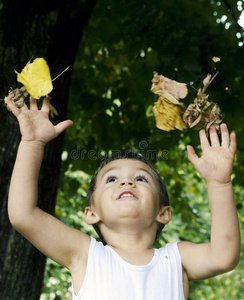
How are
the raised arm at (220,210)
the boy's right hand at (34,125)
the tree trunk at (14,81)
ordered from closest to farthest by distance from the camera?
the raised arm at (220,210)
the boy's right hand at (34,125)
the tree trunk at (14,81)

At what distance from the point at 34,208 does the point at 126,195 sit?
38cm

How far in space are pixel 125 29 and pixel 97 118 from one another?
0.90 m

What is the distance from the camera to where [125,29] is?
4.41 m

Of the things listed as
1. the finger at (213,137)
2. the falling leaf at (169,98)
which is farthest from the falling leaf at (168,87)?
the finger at (213,137)

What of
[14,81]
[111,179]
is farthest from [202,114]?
[14,81]

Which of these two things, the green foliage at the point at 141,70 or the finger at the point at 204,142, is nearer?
the finger at the point at 204,142

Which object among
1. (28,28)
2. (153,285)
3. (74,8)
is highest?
(74,8)

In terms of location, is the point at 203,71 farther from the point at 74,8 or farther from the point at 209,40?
the point at 74,8

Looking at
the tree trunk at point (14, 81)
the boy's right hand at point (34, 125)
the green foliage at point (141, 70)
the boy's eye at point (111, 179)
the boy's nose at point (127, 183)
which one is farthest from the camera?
the green foliage at point (141, 70)

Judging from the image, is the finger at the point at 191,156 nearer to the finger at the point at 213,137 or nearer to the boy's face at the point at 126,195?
the finger at the point at 213,137

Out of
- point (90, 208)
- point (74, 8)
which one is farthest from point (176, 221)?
point (90, 208)

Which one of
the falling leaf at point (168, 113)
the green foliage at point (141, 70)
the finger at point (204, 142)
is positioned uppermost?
the green foliage at point (141, 70)

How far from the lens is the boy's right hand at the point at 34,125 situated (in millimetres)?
1861

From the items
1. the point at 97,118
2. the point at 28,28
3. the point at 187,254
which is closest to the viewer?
the point at 187,254
